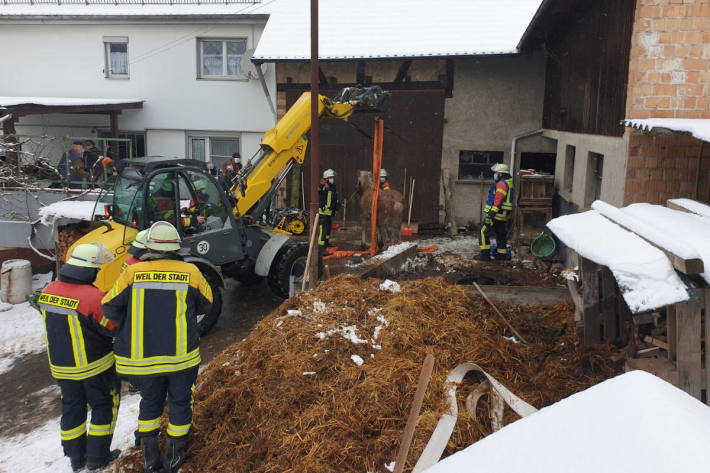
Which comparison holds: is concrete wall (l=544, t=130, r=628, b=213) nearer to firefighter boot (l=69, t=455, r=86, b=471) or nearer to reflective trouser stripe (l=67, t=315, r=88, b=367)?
reflective trouser stripe (l=67, t=315, r=88, b=367)

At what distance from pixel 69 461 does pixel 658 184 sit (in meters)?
6.86

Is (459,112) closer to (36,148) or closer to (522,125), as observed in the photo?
(522,125)

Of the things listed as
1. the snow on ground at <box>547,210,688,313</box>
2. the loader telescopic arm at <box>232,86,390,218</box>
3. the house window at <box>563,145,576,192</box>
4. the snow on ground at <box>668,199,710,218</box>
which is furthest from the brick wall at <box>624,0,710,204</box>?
the loader telescopic arm at <box>232,86,390,218</box>

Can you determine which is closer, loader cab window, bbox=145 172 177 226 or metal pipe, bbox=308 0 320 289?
loader cab window, bbox=145 172 177 226

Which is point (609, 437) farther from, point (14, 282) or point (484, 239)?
point (14, 282)

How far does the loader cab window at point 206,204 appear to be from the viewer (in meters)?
7.70

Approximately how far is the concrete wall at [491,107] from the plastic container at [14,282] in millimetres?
9548

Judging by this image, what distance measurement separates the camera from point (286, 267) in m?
8.38

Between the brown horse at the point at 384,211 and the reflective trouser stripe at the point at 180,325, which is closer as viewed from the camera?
the reflective trouser stripe at the point at 180,325

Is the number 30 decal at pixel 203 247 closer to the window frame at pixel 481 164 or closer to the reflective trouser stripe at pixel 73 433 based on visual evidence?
the reflective trouser stripe at pixel 73 433

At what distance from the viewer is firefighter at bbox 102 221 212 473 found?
13.8 ft

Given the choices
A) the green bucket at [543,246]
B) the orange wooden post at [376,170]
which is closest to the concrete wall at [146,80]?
the orange wooden post at [376,170]

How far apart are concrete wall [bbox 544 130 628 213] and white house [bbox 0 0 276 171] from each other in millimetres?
8687

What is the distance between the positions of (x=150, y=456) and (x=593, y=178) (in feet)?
25.4
